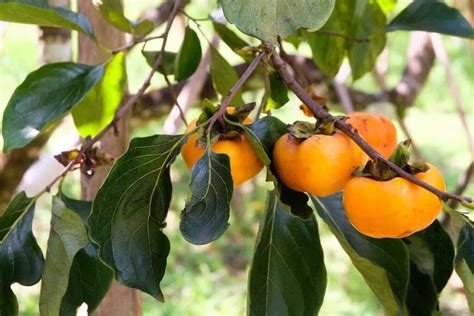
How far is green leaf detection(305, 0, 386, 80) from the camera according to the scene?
0.93 m

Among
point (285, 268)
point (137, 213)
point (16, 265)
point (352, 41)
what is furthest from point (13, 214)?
point (352, 41)

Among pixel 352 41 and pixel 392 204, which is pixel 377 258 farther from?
pixel 352 41

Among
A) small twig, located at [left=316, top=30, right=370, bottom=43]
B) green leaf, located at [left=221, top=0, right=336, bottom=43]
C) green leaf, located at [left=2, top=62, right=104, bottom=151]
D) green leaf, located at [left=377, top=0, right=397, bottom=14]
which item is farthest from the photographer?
green leaf, located at [left=377, top=0, right=397, bottom=14]

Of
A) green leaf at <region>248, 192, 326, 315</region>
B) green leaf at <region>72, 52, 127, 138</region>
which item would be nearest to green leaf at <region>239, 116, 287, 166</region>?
green leaf at <region>248, 192, 326, 315</region>

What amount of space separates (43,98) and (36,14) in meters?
0.10

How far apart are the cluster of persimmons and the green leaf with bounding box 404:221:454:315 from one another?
0.57 feet

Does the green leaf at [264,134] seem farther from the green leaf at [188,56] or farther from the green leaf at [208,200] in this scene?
the green leaf at [188,56]

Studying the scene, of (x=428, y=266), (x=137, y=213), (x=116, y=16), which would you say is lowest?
(x=428, y=266)

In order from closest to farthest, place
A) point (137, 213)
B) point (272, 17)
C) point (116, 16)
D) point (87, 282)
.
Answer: point (272, 17) → point (137, 213) → point (87, 282) → point (116, 16)

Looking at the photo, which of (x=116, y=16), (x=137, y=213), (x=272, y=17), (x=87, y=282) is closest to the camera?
(x=272, y=17)

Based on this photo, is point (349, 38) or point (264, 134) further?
point (349, 38)

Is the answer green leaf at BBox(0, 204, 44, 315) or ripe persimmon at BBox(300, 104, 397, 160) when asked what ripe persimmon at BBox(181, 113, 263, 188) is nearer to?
ripe persimmon at BBox(300, 104, 397, 160)

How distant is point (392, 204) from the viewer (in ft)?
1.71

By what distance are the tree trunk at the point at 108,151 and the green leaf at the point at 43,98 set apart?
13 centimetres
